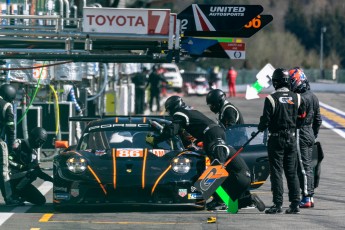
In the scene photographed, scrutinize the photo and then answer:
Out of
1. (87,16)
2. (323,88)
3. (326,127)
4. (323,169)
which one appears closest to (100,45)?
(87,16)

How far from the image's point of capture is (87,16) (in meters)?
12.8

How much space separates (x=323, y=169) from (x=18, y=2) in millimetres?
6634

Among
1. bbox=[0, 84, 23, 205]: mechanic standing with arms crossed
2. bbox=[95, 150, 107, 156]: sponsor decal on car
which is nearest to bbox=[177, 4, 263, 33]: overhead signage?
bbox=[95, 150, 107, 156]: sponsor decal on car

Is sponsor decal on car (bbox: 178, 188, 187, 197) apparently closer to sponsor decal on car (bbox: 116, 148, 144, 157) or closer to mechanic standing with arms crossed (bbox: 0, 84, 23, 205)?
sponsor decal on car (bbox: 116, 148, 144, 157)

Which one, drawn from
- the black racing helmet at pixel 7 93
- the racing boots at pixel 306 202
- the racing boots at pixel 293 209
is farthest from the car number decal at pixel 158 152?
the black racing helmet at pixel 7 93

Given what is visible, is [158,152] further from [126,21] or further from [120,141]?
[126,21]

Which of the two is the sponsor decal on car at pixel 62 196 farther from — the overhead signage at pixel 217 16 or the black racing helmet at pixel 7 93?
the black racing helmet at pixel 7 93

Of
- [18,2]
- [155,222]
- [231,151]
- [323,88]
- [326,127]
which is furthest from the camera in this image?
[323,88]

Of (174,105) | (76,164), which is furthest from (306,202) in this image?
(76,164)

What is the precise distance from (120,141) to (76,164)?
129 centimetres

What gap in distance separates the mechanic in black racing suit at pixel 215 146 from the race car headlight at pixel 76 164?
41.9 inches

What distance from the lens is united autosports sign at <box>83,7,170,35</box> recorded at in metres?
12.7

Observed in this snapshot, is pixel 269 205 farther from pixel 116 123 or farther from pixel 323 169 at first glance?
pixel 323 169

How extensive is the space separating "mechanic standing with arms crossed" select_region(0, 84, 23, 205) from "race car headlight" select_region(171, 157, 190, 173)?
232cm
